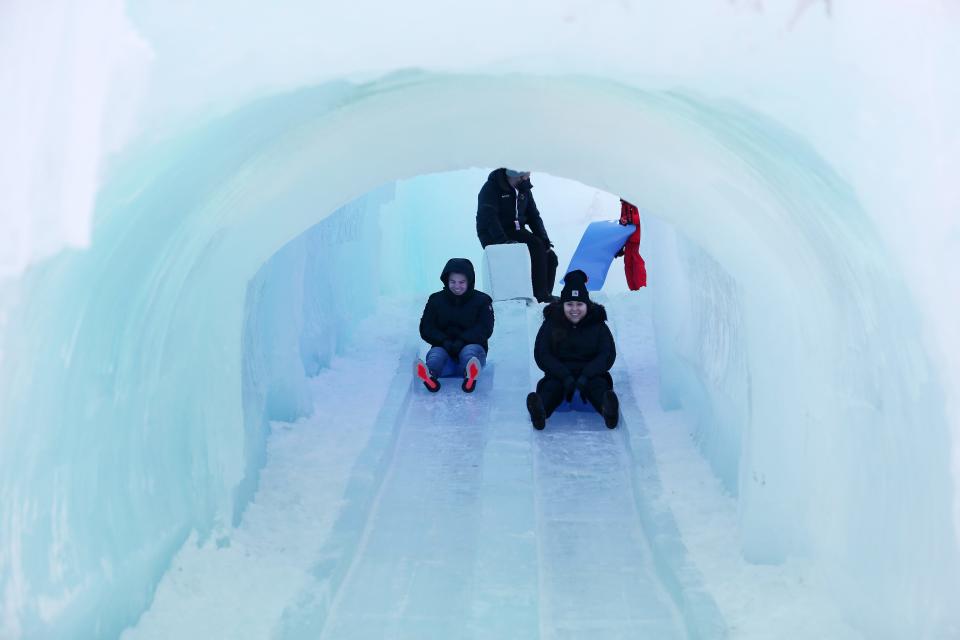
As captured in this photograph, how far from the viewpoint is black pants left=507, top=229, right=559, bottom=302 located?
10156mm

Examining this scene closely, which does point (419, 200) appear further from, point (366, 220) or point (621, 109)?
point (621, 109)

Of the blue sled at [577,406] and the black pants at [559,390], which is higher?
the black pants at [559,390]

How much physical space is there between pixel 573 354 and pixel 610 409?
54cm

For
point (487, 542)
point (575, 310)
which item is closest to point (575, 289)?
point (575, 310)

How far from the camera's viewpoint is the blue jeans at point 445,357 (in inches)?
332

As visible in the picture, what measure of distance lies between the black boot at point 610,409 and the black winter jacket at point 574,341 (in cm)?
30

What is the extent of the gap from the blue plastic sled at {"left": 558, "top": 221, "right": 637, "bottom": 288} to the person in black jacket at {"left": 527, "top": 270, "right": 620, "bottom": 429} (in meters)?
2.94

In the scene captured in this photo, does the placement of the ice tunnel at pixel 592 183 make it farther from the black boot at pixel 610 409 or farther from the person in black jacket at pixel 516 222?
the person in black jacket at pixel 516 222

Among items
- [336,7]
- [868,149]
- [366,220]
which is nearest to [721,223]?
[868,149]

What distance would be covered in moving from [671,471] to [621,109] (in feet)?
9.09

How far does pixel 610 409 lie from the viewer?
24.3 ft

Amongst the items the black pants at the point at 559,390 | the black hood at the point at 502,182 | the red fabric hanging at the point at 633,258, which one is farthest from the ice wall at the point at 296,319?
the red fabric hanging at the point at 633,258

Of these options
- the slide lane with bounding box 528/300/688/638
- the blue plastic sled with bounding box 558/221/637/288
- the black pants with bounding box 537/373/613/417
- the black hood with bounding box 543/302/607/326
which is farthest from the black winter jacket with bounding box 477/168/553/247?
the slide lane with bounding box 528/300/688/638

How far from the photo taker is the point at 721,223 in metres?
4.64
